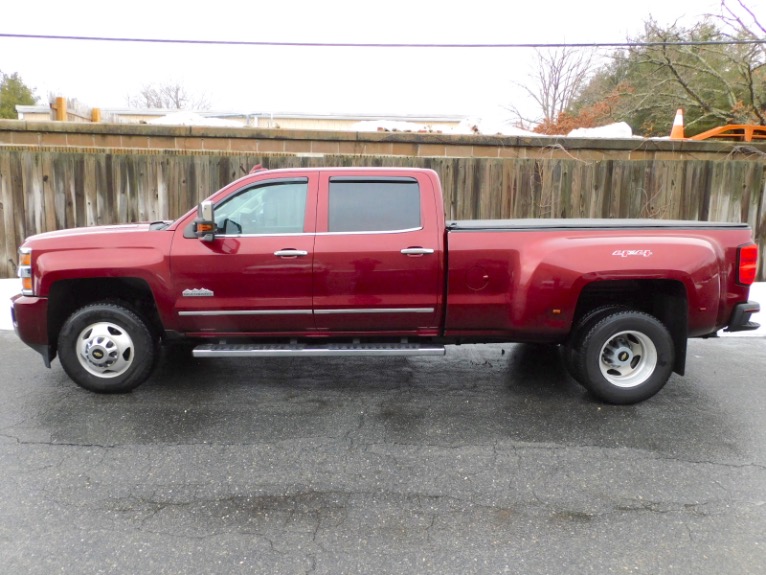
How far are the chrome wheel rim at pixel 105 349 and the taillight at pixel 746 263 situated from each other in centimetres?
505

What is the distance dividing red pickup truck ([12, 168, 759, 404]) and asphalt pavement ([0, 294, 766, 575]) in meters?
0.45

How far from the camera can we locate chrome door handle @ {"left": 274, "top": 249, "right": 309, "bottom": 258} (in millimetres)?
4738

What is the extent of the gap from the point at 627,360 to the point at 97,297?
4.62m

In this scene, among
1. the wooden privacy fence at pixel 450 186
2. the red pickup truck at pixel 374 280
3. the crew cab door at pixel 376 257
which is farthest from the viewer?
the wooden privacy fence at pixel 450 186

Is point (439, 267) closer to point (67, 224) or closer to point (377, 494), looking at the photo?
point (377, 494)

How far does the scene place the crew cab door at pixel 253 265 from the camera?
15.6ft

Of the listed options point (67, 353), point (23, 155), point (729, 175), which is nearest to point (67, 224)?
point (23, 155)

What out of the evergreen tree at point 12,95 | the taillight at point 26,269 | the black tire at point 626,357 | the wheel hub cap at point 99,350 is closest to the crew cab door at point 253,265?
the wheel hub cap at point 99,350

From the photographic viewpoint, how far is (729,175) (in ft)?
31.0

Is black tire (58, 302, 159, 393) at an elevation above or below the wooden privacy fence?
below

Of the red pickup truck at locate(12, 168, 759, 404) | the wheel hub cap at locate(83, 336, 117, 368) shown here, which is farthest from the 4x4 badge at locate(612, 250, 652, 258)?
the wheel hub cap at locate(83, 336, 117, 368)

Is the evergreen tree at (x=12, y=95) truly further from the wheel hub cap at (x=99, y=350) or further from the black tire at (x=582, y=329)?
the black tire at (x=582, y=329)

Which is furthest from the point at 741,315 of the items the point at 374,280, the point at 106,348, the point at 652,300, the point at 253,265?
the point at 106,348

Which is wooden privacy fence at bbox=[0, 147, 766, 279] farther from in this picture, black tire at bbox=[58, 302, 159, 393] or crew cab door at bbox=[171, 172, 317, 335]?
black tire at bbox=[58, 302, 159, 393]
